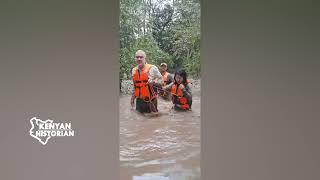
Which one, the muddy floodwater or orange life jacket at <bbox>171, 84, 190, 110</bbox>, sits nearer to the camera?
the muddy floodwater

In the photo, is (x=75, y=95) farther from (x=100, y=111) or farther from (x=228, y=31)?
(x=228, y=31)

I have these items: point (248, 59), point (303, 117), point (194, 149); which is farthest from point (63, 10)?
point (194, 149)

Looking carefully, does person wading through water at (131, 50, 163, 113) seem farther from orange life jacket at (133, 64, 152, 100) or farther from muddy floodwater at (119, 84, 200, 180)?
muddy floodwater at (119, 84, 200, 180)

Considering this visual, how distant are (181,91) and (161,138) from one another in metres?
0.82

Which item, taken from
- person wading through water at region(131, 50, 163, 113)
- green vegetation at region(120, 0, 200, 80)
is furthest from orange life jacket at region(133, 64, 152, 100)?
green vegetation at region(120, 0, 200, 80)

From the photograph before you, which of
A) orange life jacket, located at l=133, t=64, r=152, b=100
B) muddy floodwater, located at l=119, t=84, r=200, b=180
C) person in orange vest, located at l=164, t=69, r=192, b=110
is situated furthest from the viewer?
person in orange vest, located at l=164, t=69, r=192, b=110

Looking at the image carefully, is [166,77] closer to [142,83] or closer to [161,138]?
[142,83]

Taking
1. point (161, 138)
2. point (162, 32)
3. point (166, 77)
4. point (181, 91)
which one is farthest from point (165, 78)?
point (161, 138)

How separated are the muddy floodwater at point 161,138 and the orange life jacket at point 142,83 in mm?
211

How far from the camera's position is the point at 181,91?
20.0ft

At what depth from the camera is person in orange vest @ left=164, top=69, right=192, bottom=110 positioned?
6.02 m

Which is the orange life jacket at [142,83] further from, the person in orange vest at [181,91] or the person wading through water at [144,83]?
the person in orange vest at [181,91]

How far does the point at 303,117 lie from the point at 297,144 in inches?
7.9

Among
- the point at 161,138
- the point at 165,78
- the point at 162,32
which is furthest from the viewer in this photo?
the point at 162,32
